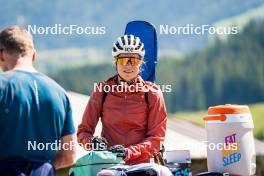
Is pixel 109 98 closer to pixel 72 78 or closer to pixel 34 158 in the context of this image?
pixel 34 158

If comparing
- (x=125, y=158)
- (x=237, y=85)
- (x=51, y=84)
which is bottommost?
(x=125, y=158)

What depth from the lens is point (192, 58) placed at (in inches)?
2618

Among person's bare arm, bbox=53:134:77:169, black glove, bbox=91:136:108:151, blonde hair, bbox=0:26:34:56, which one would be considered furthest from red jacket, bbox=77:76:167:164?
blonde hair, bbox=0:26:34:56

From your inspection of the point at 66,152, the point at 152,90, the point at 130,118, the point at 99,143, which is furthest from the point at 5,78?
the point at 152,90

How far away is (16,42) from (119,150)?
171 cm

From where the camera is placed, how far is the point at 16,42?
6895 millimetres

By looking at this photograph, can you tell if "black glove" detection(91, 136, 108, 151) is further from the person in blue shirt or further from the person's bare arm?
the person in blue shirt

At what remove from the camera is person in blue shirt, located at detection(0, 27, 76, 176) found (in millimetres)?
6758

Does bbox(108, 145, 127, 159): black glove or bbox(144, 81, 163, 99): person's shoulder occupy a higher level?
bbox(144, 81, 163, 99): person's shoulder

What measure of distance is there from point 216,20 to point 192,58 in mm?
4857

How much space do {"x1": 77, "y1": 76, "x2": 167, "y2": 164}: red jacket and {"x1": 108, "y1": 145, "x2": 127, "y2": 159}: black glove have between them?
37 cm

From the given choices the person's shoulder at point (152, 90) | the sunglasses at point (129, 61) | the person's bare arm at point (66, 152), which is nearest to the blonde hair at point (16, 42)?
the person's bare arm at point (66, 152)

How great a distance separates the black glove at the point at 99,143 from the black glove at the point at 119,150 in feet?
0.32

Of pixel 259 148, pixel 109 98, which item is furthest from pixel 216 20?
pixel 109 98
